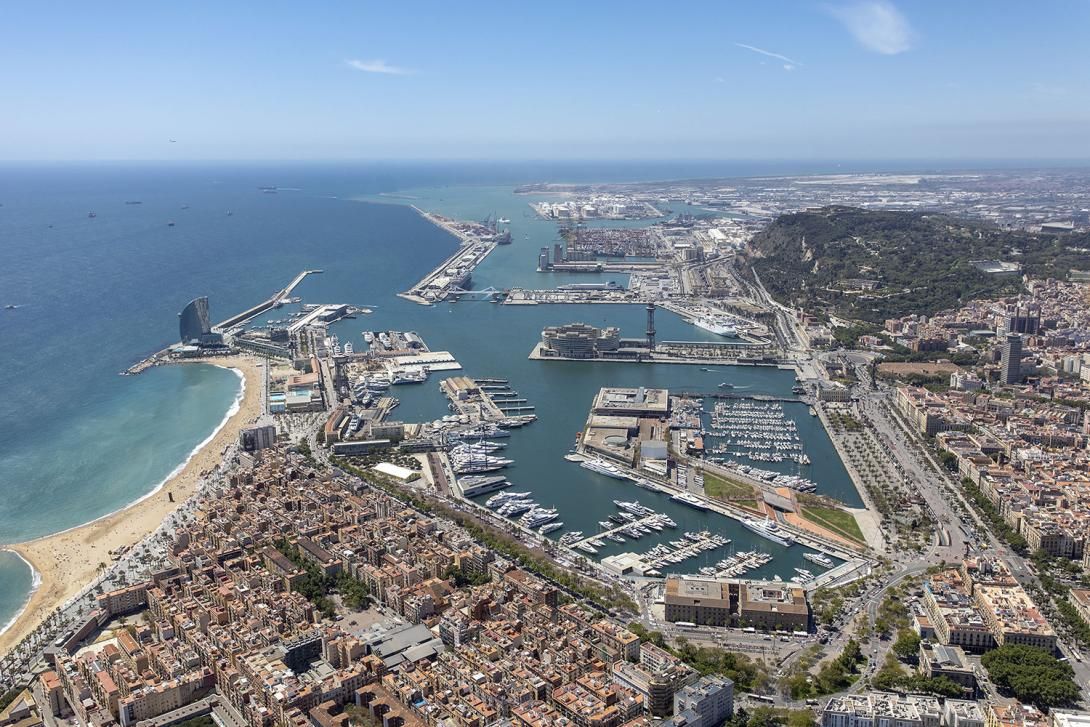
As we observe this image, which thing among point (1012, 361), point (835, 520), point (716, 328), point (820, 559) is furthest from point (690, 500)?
point (716, 328)

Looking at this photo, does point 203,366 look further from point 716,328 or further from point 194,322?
point 716,328

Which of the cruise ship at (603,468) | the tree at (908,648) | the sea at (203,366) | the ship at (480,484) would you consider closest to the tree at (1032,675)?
the tree at (908,648)

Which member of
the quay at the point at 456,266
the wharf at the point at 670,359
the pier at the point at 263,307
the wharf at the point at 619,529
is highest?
the quay at the point at 456,266

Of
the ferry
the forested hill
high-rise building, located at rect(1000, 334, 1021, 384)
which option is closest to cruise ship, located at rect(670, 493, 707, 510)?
the ferry

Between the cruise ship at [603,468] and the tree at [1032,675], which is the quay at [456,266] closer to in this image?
the cruise ship at [603,468]

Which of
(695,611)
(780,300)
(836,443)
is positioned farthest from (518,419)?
(780,300)

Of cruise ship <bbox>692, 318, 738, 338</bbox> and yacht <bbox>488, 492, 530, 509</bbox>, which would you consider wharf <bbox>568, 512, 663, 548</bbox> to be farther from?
cruise ship <bbox>692, 318, 738, 338</bbox>
